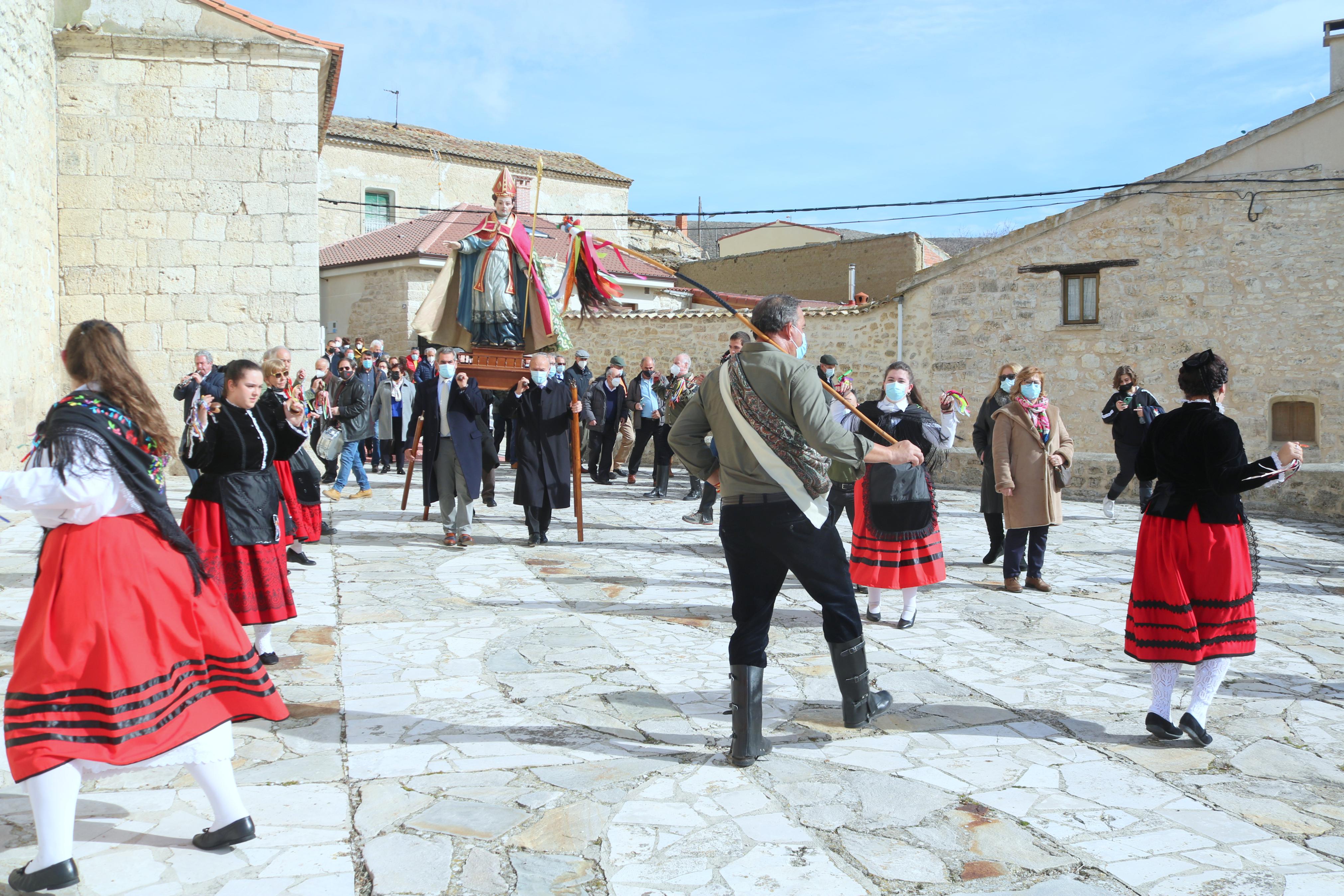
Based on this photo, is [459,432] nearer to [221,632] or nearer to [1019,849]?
[221,632]

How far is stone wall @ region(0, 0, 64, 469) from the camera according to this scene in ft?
33.4

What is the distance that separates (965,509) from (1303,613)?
18.4 ft

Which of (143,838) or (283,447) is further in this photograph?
(283,447)

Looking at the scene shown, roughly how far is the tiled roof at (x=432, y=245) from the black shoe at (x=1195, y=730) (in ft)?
79.3

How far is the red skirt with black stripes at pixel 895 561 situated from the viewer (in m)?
6.11

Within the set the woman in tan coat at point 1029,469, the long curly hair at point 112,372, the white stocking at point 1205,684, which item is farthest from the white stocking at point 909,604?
the long curly hair at point 112,372

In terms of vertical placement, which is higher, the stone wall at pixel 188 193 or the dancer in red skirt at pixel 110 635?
the stone wall at pixel 188 193

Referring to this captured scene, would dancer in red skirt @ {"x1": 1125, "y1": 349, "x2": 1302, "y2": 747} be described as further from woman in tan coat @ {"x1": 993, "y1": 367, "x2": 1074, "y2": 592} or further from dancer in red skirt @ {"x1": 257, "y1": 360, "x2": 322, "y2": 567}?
dancer in red skirt @ {"x1": 257, "y1": 360, "x2": 322, "y2": 567}

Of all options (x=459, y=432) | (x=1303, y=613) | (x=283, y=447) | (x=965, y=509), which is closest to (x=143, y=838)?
(x=283, y=447)

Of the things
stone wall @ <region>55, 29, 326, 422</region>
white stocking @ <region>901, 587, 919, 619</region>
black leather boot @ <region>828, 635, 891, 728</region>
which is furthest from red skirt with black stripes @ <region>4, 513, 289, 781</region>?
stone wall @ <region>55, 29, 326, 422</region>

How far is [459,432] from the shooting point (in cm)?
894

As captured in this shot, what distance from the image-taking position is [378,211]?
33594mm

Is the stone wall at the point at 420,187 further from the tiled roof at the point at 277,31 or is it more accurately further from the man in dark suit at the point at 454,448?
the man in dark suit at the point at 454,448

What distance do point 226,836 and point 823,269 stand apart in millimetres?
27741
